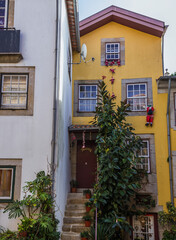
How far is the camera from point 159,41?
41.1ft

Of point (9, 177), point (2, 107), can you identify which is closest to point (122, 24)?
point (2, 107)

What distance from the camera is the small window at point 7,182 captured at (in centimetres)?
791

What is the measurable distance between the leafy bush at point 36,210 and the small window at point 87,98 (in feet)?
17.5

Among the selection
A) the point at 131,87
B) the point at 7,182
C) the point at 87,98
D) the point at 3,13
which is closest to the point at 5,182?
the point at 7,182

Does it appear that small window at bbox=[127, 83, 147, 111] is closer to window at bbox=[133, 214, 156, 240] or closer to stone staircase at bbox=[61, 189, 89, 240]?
stone staircase at bbox=[61, 189, 89, 240]

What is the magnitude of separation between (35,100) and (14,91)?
83 cm

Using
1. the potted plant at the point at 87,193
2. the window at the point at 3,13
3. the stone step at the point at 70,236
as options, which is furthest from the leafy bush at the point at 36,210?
the window at the point at 3,13

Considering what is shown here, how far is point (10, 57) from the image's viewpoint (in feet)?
28.2

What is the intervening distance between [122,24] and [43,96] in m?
6.75

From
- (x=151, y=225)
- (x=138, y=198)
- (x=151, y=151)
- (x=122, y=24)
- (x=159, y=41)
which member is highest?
(x=122, y=24)

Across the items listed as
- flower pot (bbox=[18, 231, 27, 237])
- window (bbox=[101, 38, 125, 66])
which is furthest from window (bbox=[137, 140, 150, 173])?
flower pot (bbox=[18, 231, 27, 237])

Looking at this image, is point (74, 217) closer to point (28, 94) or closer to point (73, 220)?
point (73, 220)

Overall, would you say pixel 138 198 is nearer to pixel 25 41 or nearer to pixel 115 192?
pixel 115 192

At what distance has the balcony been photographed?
8.52m
